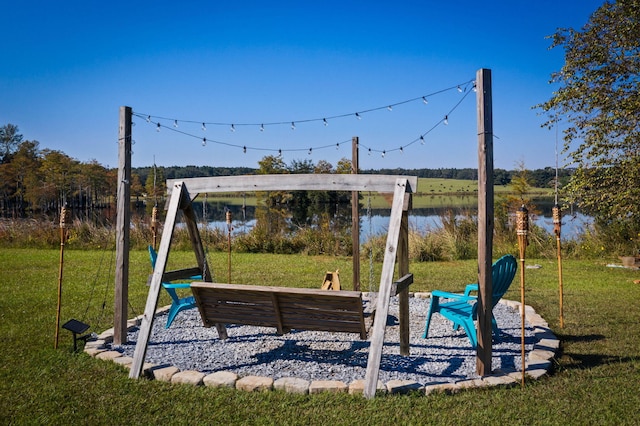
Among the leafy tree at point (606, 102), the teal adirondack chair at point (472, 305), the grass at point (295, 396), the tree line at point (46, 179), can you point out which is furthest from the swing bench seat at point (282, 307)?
the tree line at point (46, 179)

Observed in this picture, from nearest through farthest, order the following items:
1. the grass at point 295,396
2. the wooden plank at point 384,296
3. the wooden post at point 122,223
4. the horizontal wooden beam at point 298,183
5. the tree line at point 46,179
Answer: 1. the grass at point 295,396
2. the wooden plank at point 384,296
3. the horizontal wooden beam at point 298,183
4. the wooden post at point 122,223
5. the tree line at point 46,179

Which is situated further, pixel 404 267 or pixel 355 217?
pixel 355 217

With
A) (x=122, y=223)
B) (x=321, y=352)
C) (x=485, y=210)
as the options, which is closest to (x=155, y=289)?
(x=122, y=223)

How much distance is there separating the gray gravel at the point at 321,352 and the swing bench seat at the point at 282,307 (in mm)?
380

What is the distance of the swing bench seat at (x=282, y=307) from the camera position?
145 inches

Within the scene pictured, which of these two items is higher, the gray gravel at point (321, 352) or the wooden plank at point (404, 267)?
the wooden plank at point (404, 267)

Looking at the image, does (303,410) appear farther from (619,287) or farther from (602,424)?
(619,287)

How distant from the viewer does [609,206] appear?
9.60 metres

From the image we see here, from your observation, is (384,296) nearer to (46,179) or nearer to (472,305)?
(472,305)

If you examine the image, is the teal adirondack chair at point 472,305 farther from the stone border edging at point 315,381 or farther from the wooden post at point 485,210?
the wooden post at point 485,210

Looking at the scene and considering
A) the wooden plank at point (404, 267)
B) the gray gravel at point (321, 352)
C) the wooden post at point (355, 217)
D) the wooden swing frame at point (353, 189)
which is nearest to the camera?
the wooden swing frame at point (353, 189)

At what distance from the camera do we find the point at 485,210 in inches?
144

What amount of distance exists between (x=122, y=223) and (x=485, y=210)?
330 centimetres

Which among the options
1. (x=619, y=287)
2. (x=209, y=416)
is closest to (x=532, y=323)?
(x=619, y=287)
